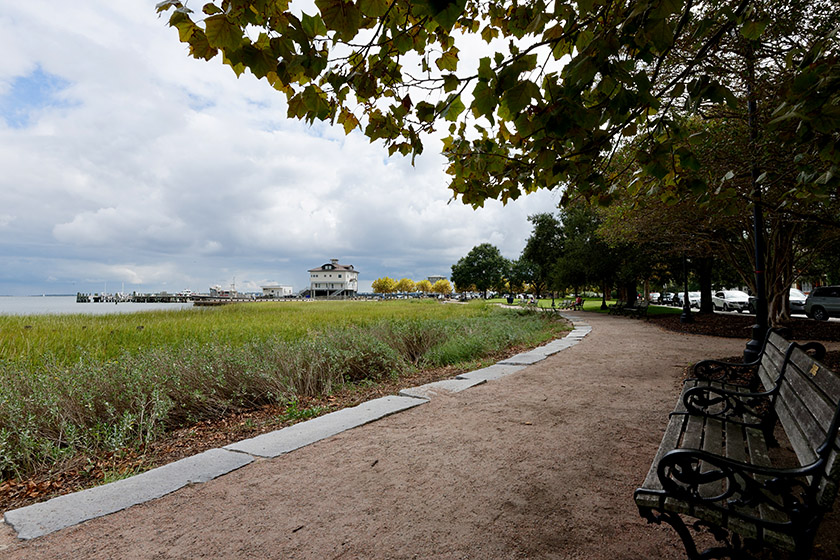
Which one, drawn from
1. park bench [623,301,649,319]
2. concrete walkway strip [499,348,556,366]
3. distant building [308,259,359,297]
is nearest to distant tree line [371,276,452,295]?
distant building [308,259,359,297]

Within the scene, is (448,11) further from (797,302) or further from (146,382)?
(797,302)

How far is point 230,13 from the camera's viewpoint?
1.88 metres

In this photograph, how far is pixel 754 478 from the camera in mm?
2273

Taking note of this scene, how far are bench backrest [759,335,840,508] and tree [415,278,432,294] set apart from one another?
118 m

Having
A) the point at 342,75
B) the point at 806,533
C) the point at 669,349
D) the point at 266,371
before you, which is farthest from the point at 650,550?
the point at 669,349

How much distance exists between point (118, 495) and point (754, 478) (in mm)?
4011

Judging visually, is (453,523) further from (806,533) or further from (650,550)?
(806,533)

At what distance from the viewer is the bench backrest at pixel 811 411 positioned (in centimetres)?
181

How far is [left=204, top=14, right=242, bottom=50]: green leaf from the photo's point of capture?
1.84 meters

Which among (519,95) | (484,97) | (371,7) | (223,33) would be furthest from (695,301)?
(223,33)

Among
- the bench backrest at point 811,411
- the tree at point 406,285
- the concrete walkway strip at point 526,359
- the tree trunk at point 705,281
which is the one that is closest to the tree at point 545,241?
the tree trunk at point 705,281

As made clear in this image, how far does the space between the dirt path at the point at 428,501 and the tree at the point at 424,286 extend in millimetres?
117073

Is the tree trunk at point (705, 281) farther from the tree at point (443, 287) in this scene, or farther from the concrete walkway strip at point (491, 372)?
the tree at point (443, 287)

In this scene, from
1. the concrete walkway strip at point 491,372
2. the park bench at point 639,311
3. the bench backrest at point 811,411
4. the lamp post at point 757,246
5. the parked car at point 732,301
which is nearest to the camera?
the bench backrest at point 811,411
